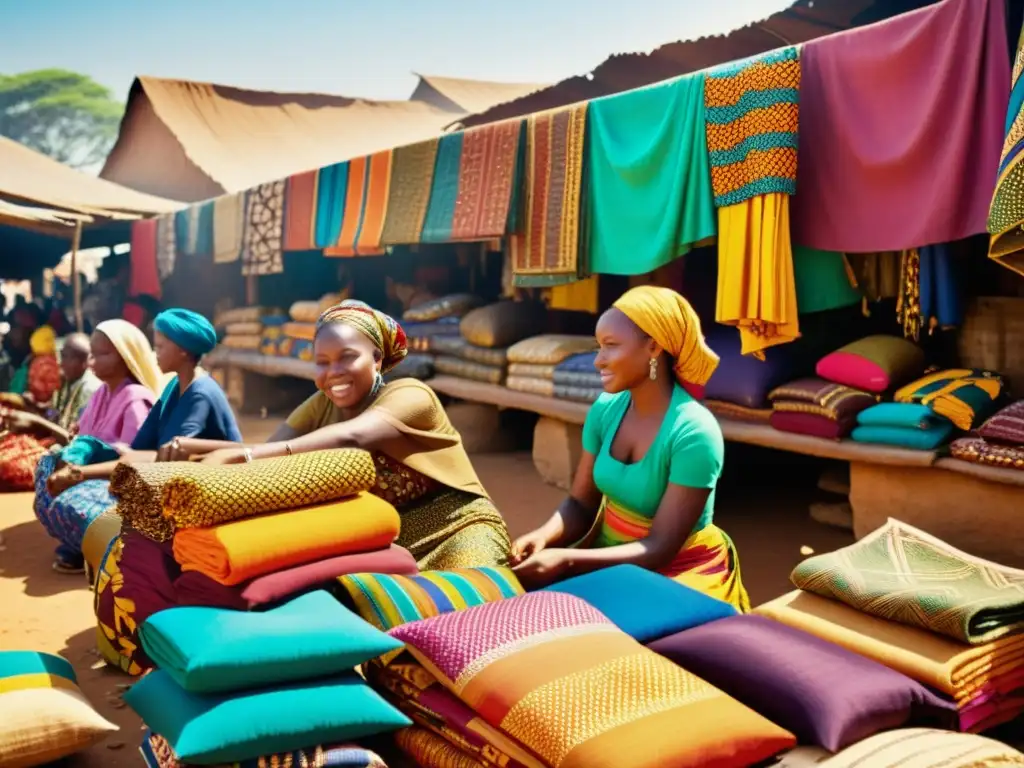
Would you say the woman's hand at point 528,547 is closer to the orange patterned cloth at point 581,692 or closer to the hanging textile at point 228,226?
the orange patterned cloth at point 581,692

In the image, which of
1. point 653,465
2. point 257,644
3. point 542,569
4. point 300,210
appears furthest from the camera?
point 300,210

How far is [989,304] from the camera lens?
4.66 meters

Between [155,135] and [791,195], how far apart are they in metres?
13.2

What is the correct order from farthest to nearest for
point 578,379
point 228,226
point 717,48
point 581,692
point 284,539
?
1. point 228,226
2. point 717,48
3. point 578,379
4. point 284,539
5. point 581,692

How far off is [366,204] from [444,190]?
120 cm

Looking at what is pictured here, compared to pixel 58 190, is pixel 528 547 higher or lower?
lower

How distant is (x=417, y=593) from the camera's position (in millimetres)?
2215

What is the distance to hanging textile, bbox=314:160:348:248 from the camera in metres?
7.86

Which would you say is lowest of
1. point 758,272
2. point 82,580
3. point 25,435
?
point 82,580

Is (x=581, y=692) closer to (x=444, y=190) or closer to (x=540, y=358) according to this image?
(x=540, y=358)

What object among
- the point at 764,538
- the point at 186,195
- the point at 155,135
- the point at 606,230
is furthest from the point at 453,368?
the point at 155,135

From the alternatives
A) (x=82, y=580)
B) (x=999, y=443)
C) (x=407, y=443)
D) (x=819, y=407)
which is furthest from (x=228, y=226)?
(x=999, y=443)

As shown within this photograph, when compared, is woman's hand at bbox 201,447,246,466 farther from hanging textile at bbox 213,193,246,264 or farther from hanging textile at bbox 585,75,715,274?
hanging textile at bbox 213,193,246,264

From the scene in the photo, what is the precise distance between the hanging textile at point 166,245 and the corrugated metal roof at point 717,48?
416 cm
